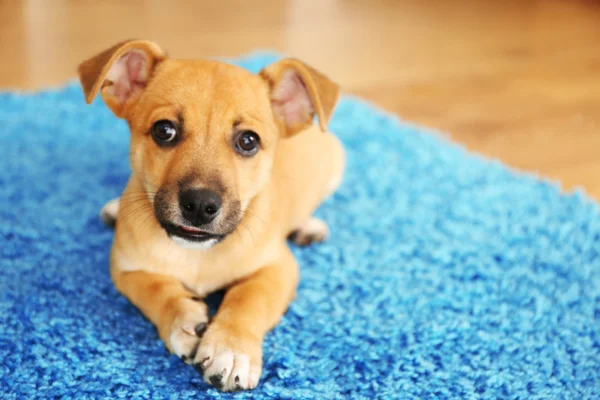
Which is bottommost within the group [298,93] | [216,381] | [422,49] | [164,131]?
[216,381]

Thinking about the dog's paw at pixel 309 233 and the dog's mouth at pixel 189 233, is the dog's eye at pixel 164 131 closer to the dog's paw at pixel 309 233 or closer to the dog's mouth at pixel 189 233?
the dog's mouth at pixel 189 233

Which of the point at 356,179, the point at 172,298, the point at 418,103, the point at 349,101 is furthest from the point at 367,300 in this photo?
the point at 418,103

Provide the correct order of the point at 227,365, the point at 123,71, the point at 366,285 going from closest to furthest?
the point at 227,365
the point at 123,71
the point at 366,285

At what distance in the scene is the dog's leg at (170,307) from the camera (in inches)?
93.7

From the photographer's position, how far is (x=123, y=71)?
2.65 meters

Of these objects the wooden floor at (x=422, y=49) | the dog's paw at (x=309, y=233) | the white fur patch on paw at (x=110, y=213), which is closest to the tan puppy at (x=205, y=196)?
the dog's paw at (x=309, y=233)

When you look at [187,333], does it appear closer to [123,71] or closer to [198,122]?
[198,122]

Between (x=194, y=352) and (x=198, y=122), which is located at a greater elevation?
(x=198, y=122)

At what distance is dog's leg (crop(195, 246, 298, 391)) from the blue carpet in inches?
2.7

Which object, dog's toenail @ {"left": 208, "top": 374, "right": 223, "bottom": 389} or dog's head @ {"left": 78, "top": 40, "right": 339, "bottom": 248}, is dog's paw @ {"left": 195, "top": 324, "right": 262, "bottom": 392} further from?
dog's head @ {"left": 78, "top": 40, "right": 339, "bottom": 248}

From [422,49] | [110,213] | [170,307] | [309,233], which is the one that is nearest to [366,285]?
[309,233]

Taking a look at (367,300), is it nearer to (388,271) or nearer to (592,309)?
(388,271)

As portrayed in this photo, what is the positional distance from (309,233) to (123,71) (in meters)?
1.21

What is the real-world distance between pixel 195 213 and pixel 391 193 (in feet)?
5.82
